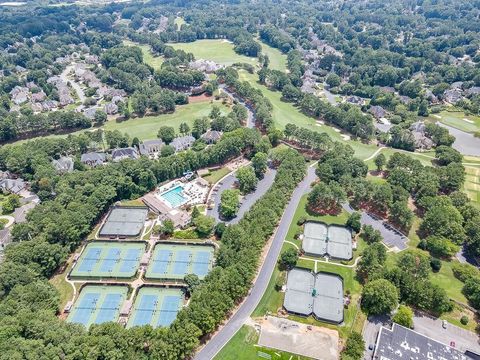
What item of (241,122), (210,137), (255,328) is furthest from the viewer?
(241,122)

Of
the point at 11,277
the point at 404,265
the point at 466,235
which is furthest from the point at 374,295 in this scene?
the point at 11,277

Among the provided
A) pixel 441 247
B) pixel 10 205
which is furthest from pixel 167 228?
pixel 441 247

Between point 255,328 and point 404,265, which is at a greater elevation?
point 404,265

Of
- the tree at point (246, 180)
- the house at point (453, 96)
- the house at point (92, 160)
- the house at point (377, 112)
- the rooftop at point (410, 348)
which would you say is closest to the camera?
the rooftop at point (410, 348)

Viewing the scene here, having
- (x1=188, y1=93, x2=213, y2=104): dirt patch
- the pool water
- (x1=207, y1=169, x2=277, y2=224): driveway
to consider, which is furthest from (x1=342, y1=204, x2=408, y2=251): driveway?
(x1=188, y1=93, x2=213, y2=104): dirt patch

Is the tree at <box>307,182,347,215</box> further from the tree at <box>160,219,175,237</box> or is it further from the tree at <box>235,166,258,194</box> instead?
the tree at <box>160,219,175,237</box>

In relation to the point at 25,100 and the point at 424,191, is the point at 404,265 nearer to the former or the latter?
the point at 424,191

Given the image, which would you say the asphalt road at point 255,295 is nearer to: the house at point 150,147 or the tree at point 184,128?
the house at point 150,147

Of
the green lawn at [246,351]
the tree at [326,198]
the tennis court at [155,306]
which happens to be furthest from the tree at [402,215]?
the tennis court at [155,306]
